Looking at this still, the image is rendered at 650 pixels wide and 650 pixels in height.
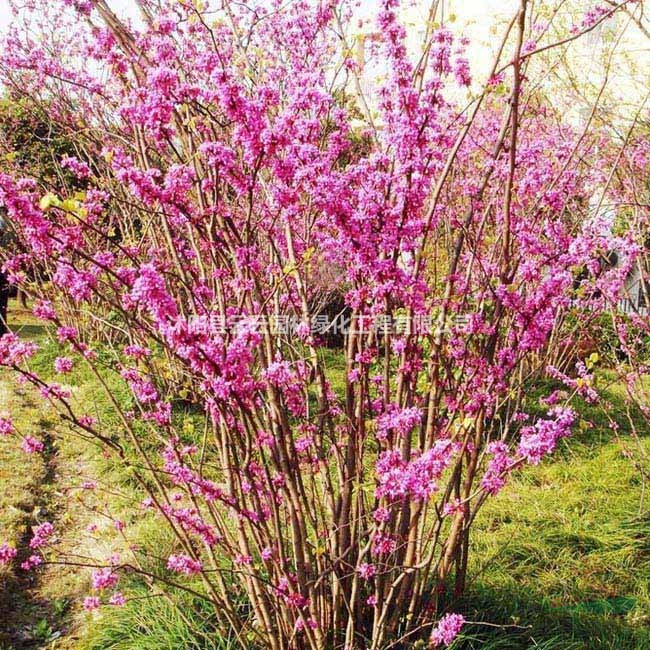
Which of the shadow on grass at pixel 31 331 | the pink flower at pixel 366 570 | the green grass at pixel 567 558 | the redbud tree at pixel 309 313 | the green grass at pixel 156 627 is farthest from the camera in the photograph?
the shadow on grass at pixel 31 331

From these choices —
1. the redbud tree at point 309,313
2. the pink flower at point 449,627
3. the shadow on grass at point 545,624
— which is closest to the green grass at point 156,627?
the redbud tree at point 309,313

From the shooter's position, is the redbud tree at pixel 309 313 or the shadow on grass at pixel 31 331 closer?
the redbud tree at pixel 309 313

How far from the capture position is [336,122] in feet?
10.3

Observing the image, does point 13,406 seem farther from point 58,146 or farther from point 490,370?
point 58,146

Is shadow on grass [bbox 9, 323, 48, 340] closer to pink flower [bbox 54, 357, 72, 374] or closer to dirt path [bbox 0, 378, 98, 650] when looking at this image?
dirt path [bbox 0, 378, 98, 650]

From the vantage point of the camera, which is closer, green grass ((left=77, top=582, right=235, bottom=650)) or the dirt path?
green grass ((left=77, top=582, right=235, bottom=650))

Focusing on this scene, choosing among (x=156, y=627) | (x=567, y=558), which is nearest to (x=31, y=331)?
(x=156, y=627)

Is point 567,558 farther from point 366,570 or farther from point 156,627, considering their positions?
point 156,627

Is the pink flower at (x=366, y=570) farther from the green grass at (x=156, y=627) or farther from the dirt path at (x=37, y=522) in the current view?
the dirt path at (x=37, y=522)

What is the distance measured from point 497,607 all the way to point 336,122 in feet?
8.36

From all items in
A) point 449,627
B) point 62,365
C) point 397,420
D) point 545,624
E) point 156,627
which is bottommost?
point 545,624

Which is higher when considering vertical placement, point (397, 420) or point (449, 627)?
point (397, 420)

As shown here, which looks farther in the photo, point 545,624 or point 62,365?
point 545,624

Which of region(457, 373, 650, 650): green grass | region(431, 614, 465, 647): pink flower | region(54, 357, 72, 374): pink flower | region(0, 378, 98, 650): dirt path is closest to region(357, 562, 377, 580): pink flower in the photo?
region(431, 614, 465, 647): pink flower
